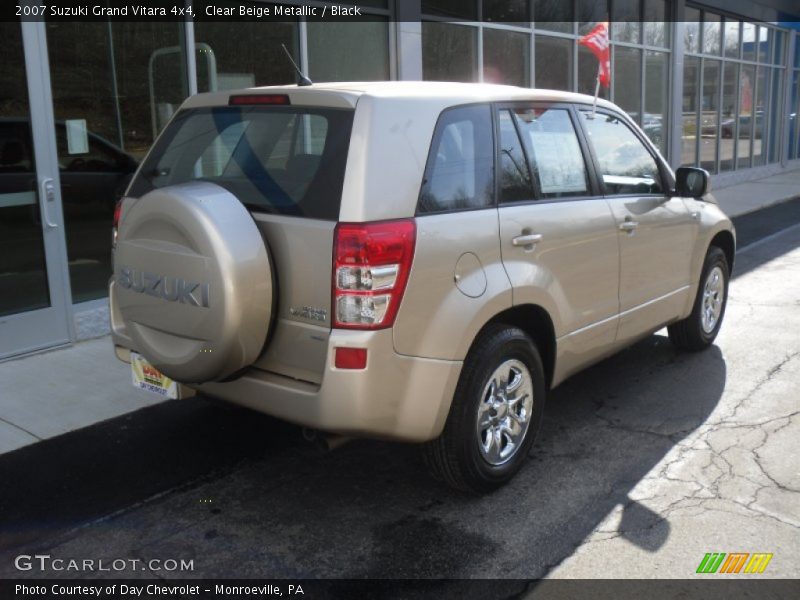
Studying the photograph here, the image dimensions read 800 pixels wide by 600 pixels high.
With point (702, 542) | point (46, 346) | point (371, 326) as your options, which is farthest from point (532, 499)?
point (46, 346)

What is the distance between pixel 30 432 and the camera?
4578 mm

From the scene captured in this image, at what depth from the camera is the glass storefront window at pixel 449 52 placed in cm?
1015

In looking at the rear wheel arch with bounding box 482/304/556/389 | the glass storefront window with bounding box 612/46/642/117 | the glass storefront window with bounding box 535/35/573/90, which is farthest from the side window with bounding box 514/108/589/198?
the glass storefront window with bounding box 612/46/642/117

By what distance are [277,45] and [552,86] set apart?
18.8ft

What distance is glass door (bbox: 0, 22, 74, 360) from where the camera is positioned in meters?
5.79

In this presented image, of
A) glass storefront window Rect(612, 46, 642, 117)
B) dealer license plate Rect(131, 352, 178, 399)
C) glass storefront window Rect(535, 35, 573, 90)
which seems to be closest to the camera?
dealer license plate Rect(131, 352, 178, 399)

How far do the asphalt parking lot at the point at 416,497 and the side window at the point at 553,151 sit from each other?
1.34 metres

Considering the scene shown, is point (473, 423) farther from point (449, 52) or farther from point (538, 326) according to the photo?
point (449, 52)

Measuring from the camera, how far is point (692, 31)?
16906 mm

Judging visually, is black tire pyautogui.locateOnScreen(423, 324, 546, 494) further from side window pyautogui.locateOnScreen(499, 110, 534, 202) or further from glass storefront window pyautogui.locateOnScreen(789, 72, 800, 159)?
glass storefront window pyautogui.locateOnScreen(789, 72, 800, 159)

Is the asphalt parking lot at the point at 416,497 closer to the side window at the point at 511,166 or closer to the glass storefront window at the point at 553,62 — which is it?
the side window at the point at 511,166

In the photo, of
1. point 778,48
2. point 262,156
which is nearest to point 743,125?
point 778,48

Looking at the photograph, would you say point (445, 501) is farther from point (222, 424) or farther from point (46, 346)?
point (46, 346)

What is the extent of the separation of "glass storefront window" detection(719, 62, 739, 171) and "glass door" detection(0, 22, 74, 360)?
16169 mm
